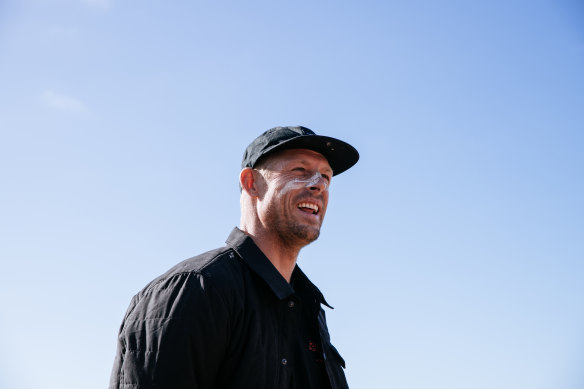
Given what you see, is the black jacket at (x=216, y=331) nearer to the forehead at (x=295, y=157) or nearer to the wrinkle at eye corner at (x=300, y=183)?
the wrinkle at eye corner at (x=300, y=183)

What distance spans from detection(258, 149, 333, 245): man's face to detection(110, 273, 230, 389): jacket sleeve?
961 mm

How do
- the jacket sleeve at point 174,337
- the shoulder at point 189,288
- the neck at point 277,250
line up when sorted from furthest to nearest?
1. the neck at point 277,250
2. the shoulder at point 189,288
3. the jacket sleeve at point 174,337

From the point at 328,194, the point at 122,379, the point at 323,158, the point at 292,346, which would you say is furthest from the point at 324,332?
the point at 122,379

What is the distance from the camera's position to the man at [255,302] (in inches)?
125

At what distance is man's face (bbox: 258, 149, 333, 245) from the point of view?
426 cm

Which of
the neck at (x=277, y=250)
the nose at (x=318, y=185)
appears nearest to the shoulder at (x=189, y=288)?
the neck at (x=277, y=250)

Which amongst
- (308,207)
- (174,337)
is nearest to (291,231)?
(308,207)

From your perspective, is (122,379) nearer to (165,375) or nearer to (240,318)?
(165,375)

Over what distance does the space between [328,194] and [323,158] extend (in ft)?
0.93

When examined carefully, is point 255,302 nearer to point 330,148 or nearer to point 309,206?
point 309,206

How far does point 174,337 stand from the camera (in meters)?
3.14

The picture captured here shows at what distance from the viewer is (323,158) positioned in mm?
4617

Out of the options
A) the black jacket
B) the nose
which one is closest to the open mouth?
the nose

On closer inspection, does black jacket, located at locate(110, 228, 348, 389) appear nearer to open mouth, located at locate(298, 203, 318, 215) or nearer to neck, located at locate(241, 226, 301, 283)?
neck, located at locate(241, 226, 301, 283)
